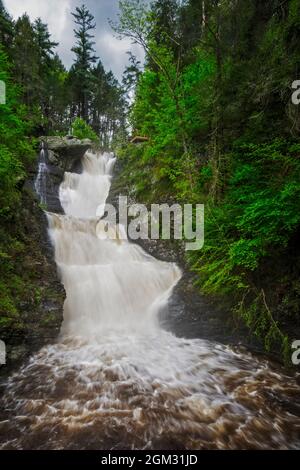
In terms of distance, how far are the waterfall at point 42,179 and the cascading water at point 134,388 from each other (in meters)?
7.27

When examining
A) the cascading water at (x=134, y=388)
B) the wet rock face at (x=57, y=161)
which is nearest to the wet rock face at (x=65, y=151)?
the wet rock face at (x=57, y=161)

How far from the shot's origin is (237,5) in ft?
26.1

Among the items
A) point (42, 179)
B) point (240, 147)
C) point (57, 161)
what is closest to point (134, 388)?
point (240, 147)

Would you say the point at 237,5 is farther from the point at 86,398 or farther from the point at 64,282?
the point at 86,398

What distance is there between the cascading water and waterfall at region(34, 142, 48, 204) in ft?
23.8

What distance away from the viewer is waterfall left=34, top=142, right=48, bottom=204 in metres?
13.5

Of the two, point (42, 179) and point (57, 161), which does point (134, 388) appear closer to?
point (42, 179)

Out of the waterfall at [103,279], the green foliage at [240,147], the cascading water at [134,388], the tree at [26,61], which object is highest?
the tree at [26,61]

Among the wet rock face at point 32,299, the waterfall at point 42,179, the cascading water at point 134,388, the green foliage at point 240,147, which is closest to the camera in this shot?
the cascading water at point 134,388

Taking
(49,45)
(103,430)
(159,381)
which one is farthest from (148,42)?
(49,45)

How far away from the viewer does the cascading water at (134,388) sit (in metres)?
3.13

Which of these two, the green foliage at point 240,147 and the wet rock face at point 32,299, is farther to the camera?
the green foliage at point 240,147

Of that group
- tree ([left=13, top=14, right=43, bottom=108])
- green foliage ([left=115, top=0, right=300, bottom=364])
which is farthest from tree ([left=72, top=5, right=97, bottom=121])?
green foliage ([left=115, top=0, right=300, bottom=364])

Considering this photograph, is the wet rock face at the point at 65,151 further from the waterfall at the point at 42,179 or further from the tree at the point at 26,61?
the tree at the point at 26,61
